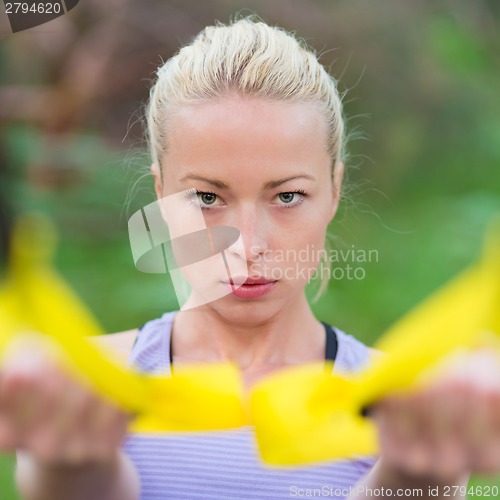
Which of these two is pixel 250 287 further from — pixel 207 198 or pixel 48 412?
pixel 48 412

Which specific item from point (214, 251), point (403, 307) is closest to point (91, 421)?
point (214, 251)

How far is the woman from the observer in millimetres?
595

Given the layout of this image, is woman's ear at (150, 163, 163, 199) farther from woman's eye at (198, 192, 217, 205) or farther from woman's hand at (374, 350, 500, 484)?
woman's hand at (374, 350, 500, 484)

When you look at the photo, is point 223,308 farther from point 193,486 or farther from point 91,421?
point 91,421

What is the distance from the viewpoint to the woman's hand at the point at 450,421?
1.03 feet

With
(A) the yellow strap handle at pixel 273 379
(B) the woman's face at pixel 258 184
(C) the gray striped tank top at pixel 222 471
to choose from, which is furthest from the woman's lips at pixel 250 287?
(A) the yellow strap handle at pixel 273 379

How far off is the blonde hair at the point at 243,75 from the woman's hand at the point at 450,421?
0.35 metres

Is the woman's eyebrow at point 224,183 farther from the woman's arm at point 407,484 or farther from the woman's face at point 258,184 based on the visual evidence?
the woman's arm at point 407,484

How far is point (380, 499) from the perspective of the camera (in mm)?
448

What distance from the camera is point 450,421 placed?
32 cm

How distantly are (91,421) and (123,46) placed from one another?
5.55ft

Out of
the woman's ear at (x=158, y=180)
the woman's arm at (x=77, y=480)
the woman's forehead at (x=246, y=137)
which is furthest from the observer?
the woman's ear at (x=158, y=180)

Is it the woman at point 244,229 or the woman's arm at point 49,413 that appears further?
the woman at point 244,229

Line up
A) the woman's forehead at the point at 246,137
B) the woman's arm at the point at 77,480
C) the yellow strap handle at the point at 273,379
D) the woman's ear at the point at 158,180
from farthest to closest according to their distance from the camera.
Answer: the woman's ear at the point at 158,180, the woman's forehead at the point at 246,137, the woman's arm at the point at 77,480, the yellow strap handle at the point at 273,379
